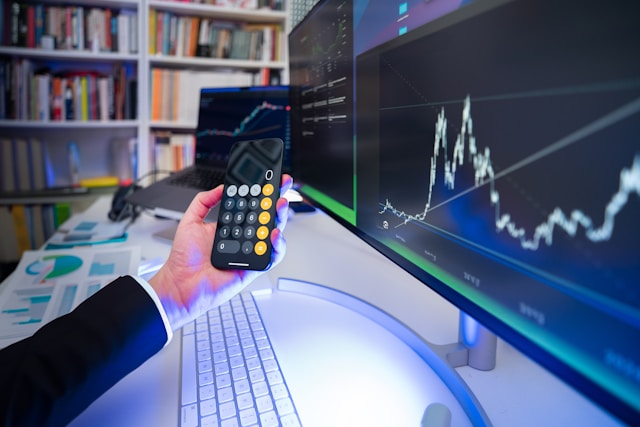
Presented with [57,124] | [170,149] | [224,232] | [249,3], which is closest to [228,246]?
[224,232]

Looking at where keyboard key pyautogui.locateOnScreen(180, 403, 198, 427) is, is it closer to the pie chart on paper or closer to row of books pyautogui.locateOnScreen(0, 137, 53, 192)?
the pie chart on paper

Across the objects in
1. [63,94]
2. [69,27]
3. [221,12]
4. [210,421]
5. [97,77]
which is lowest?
[210,421]

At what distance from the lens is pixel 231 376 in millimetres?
391

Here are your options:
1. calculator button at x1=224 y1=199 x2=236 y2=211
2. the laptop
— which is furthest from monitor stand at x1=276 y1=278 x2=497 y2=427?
the laptop

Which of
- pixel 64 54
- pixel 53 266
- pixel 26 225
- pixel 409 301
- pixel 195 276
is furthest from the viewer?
pixel 26 225

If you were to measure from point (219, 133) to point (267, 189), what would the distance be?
63cm

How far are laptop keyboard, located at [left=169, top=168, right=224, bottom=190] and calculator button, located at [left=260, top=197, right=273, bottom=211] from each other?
0.51 metres

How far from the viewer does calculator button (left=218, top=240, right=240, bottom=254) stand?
48 centimetres

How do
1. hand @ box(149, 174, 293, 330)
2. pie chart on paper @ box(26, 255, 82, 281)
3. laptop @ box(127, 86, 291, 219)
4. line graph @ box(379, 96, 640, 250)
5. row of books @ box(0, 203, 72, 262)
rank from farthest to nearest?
row of books @ box(0, 203, 72, 262) < laptop @ box(127, 86, 291, 219) < pie chart on paper @ box(26, 255, 82, 281) < hand @ box(149, 174, 293, 330) < line graph @ box(379, 96, 640, 250)

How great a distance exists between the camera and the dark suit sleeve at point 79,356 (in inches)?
12.6

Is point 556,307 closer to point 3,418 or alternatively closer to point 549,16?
point 549,16

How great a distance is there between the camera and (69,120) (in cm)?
184

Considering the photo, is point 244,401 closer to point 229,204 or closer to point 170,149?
point 229,204

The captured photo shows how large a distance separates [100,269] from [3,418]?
1.34 feet
